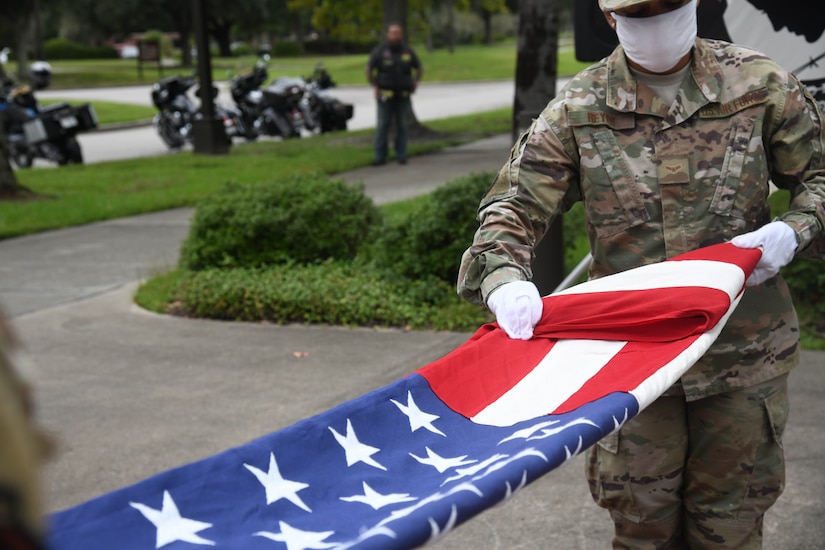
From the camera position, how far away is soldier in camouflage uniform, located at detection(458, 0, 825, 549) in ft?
8.92

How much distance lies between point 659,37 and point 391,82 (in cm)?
1198

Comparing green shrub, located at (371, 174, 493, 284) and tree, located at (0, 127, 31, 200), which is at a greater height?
green shrub, located at (371, 174, 493, 284)

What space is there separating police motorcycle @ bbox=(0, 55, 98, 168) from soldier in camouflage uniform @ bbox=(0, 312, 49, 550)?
50.8ft

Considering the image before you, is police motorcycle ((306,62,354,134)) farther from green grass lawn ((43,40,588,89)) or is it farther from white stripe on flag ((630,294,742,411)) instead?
white stripe on flag ((630,294,742,411))

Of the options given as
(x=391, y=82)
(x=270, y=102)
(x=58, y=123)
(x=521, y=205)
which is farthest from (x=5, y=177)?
(x=521, y=205)

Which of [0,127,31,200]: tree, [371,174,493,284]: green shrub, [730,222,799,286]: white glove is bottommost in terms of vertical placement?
[0,127,31,200]: tree

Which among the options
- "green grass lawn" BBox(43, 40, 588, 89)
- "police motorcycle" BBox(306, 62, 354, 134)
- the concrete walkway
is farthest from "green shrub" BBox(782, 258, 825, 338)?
"green grass lawn" BBox(43, 40, 588, 89)

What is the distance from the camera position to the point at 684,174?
2.74 meters

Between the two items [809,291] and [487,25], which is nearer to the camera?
[809,291]

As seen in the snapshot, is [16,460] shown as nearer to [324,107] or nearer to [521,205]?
[521,205]

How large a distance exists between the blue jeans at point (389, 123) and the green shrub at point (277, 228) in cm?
662

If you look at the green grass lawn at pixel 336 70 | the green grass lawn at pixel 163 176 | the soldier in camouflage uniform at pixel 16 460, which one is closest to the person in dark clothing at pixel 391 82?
the green grass lawn at pixel 163 176

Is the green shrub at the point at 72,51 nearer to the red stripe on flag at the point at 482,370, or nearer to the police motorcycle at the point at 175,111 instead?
the police motorcycle at the point at 175,111

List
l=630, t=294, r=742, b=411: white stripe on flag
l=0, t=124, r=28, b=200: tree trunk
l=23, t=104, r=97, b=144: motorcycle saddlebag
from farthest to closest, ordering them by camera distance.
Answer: l=23, t=104, r=97, b=144: motorcycle saddlebag
l=0, t=124, r=28, b=200: tree trunk
l=630, t=294, r=742, b=411: white stripe on flag
